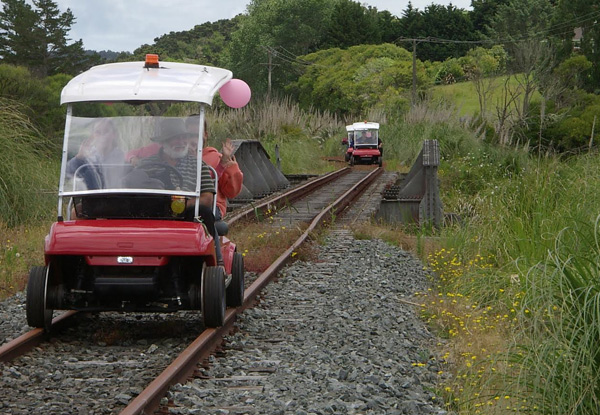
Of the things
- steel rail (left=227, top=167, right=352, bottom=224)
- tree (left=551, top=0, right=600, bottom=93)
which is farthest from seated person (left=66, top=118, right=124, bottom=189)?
tree (left=551, top=0, right=600, bottom=93)

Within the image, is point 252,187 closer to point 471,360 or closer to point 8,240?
point 8,240

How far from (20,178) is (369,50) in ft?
276

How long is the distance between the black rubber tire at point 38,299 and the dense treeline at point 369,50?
43.6 m

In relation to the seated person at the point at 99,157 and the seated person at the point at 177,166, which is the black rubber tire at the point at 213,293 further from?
the seated person at the point at 99,157

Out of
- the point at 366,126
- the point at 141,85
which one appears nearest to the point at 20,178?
the point at 141,85

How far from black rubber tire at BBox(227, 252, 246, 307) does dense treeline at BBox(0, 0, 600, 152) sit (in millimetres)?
41956

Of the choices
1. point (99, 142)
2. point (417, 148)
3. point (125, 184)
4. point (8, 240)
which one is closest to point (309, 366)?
point (125, 184)

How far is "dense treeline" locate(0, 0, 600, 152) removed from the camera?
68125mm

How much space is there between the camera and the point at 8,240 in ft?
39.7

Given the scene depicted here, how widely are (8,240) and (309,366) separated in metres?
6.97

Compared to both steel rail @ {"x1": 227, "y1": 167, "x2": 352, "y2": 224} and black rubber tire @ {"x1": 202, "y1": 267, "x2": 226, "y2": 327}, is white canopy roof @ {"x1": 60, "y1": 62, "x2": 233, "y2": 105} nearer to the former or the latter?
black rubber tire @ {"x1": 202, "y1": 267, "x2": 226, "y2": 327}

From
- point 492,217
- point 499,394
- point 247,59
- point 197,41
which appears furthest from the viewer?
point 197,41

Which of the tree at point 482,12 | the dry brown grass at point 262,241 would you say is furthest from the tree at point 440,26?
the dry brown grass at point 262,241

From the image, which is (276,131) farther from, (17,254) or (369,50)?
(369,50)
